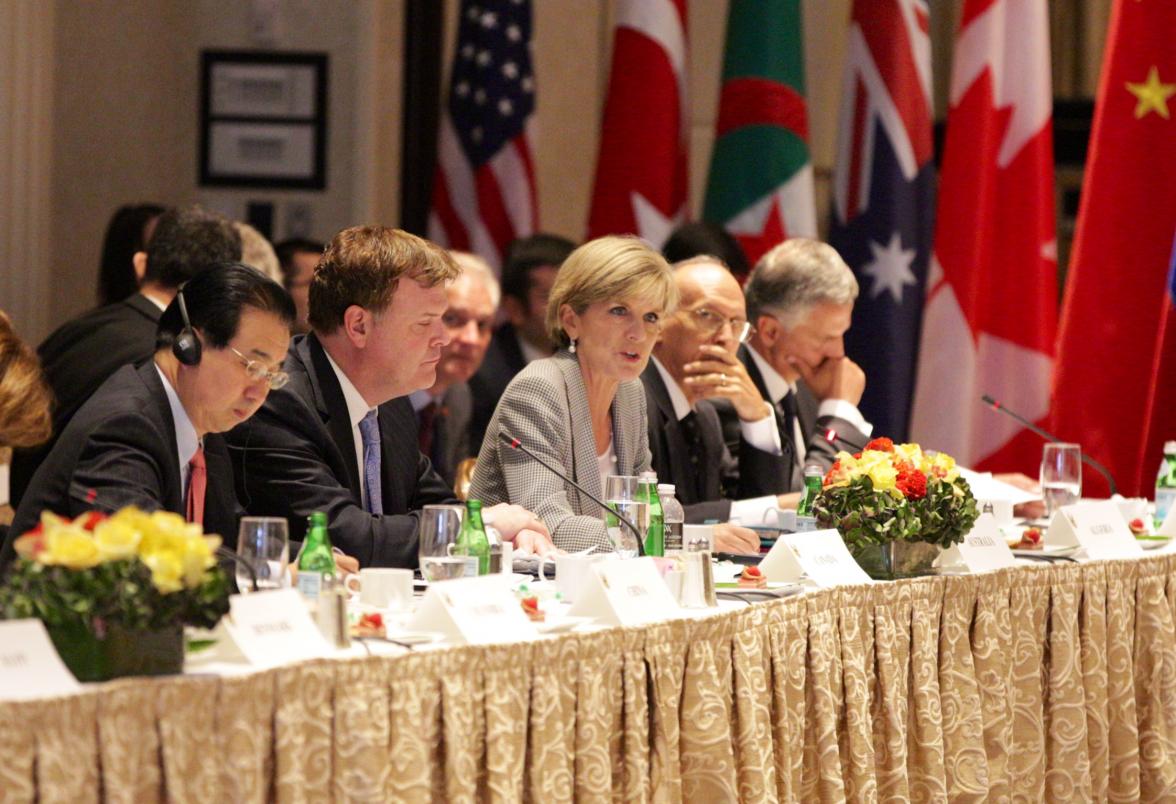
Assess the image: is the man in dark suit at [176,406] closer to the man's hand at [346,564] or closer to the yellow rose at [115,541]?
the man's hand at [346,564]

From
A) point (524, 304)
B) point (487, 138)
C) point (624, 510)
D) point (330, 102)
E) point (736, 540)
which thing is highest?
point (330, 102)

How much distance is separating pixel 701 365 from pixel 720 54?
11.1ft

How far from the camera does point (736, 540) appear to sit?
3316 millimetres

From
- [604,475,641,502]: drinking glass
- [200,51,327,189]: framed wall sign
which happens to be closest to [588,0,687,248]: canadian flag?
[200,51,327,189]: framed wall sign

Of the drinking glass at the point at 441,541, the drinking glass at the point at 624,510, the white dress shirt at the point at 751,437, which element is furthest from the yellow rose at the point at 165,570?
the white dress shirt at the point at 751,437

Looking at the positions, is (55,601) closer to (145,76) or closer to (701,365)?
(701,365)

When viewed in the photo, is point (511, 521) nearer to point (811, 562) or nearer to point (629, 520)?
point (629, 520)

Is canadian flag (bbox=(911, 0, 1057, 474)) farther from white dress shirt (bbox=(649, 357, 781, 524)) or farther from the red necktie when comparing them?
the red necktie

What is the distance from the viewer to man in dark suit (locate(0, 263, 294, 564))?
251 cm

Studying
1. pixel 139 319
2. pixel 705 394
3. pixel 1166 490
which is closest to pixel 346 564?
pixel 705 394

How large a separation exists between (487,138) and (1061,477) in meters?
3.20

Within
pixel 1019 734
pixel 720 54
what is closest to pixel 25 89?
pixel 720 54

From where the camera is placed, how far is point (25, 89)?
17.5 ft

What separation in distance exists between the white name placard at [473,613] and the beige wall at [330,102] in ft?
11.6
